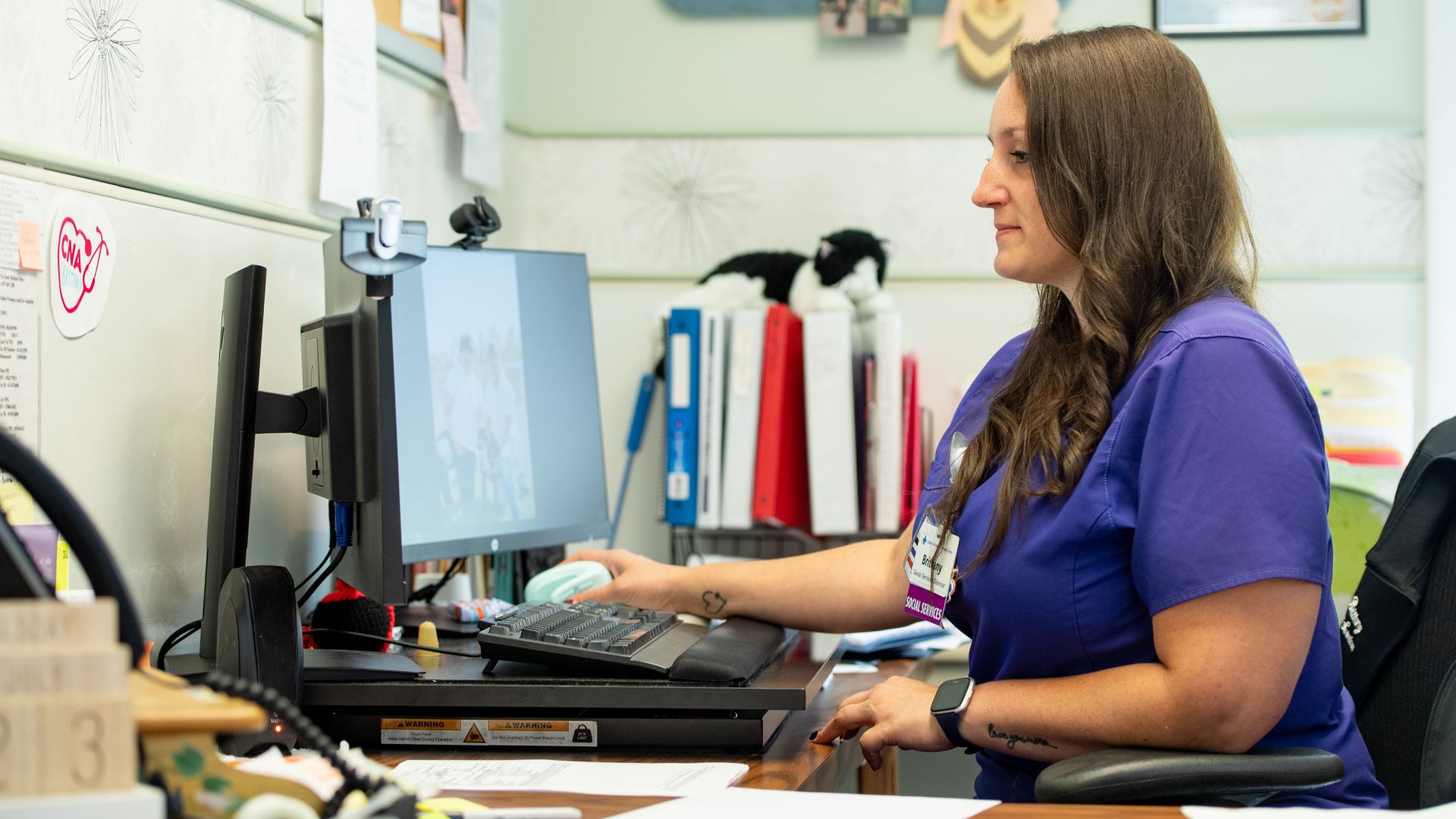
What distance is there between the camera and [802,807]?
2.74 feet

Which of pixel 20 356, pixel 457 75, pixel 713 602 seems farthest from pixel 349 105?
pixel 713 602

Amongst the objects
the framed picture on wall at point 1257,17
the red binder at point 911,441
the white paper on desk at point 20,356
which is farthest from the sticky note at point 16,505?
the framed picture on wall at point 1257,17

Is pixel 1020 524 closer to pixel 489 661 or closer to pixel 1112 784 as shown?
pixel 1112 784

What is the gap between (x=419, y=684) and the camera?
43.0 inches

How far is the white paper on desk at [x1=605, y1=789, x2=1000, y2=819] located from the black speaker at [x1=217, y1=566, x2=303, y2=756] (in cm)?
38

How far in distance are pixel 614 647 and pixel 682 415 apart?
1.11m

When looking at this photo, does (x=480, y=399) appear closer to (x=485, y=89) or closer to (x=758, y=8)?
(x=485, y=89)

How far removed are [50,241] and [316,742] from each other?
0.68m

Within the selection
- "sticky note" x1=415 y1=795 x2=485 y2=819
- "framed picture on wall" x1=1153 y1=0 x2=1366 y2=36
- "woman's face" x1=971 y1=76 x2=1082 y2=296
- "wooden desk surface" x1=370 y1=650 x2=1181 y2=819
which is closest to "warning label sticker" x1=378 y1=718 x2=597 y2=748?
"wooden desk surface" x1=370 y1=650 x2=1181 y2=819

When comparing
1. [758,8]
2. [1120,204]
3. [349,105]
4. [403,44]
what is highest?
[758,8]

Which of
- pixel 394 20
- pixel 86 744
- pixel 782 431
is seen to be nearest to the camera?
pixel 86 744

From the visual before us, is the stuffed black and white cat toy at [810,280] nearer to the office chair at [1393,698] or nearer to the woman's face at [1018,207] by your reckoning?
the woman's face at [1018,207]

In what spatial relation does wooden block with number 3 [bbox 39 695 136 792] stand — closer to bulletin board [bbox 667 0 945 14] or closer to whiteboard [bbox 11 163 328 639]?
whiteboard [bbox 11 163 328 639]

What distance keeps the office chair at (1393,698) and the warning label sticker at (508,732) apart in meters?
0.38
